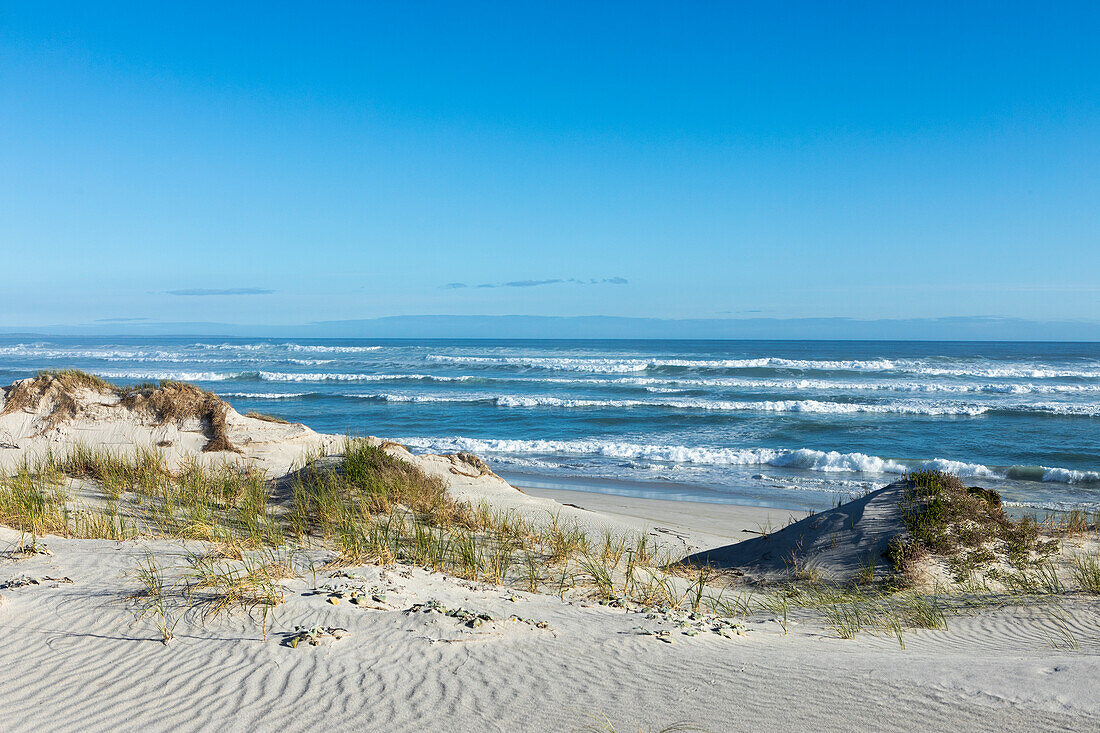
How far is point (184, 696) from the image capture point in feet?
11.5

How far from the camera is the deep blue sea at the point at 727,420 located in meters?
14.8

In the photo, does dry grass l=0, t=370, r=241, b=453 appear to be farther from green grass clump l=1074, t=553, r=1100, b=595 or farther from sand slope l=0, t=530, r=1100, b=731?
green grass clump l=1074, t=553, r=1100, b=595

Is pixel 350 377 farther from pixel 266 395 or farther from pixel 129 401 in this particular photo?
pixel 129 401

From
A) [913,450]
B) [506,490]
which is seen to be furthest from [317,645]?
[913,450]

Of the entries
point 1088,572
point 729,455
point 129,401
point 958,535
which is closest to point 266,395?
point 129,401

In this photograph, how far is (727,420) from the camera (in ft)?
74.9

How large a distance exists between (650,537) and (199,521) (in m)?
5.56

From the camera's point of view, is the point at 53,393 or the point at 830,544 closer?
the point at 830,544

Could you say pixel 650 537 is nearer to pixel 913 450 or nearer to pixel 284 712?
pixel 284 712

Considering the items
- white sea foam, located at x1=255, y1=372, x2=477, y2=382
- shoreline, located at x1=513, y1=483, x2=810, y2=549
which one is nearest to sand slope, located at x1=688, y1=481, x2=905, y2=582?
shoreline, located at x1=513, y1=483, x2=810, y2=549

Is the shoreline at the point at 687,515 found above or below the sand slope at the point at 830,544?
below

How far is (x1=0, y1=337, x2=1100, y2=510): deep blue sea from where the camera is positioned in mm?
14844

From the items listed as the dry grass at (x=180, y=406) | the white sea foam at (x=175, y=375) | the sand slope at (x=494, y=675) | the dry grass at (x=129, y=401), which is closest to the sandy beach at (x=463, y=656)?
the sand slope at (x=494, y=675)

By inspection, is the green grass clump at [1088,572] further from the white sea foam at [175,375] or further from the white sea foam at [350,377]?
the white sea foam at [175,375]
